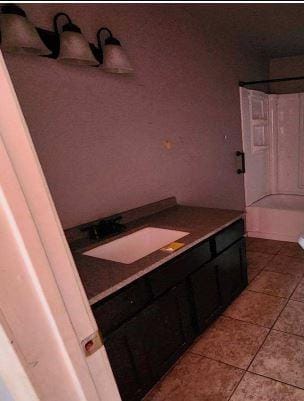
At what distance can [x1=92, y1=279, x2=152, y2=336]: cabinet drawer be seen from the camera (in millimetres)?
1061

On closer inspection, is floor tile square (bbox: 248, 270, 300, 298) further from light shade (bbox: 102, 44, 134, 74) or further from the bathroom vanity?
light shade (bbox: 102, 44, 134, 74)

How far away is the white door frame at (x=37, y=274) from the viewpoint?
44 cm

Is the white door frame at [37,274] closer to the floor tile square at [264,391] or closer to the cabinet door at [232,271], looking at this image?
the floor tile square at [264,391]

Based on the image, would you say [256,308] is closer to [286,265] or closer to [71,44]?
[286,265]

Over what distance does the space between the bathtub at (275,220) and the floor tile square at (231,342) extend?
1585mm

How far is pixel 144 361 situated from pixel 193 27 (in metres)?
2.66

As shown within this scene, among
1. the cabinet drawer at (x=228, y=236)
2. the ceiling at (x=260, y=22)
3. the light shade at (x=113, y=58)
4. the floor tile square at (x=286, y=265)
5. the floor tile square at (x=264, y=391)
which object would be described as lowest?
the floor tile square at (x=286, y=265)

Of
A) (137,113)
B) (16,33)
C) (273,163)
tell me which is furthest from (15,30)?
(273,163)

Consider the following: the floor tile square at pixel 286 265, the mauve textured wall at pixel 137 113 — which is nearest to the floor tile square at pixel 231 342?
the floor tile square at pixel 286 265

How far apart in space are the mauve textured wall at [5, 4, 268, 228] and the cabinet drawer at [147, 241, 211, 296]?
24.9 inches

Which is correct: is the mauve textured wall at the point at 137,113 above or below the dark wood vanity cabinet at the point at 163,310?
above

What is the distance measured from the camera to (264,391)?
132cm

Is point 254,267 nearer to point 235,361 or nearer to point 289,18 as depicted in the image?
point 235,361

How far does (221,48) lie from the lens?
2670 millimetres
